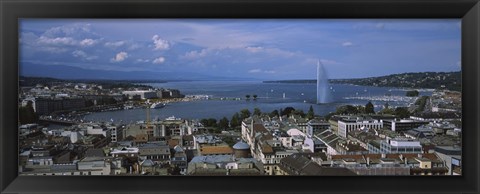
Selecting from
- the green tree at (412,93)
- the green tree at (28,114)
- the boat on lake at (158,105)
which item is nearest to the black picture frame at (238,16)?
the green tree at (28,114)

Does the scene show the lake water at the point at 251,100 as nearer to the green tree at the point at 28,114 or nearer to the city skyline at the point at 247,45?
the city skyline at the point at 247,45

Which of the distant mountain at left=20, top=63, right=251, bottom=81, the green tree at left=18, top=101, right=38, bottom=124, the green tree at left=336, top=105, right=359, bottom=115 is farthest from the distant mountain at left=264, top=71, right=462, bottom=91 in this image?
the green tree at left=18, top=101, right=38, bottom=124

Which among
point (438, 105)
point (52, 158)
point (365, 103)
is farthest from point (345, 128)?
point (52, 158)

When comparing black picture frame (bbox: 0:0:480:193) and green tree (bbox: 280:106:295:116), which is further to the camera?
green tree (bbox: 280:106:295:116)

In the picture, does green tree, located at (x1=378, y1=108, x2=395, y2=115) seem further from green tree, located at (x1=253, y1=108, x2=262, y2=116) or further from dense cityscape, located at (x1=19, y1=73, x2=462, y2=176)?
green tree, located at (x1=253, y1=108, x2=262, y2=116)

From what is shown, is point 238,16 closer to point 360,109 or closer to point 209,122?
point 209,122

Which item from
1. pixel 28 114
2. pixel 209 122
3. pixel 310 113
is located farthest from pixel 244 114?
pixel 28 114
